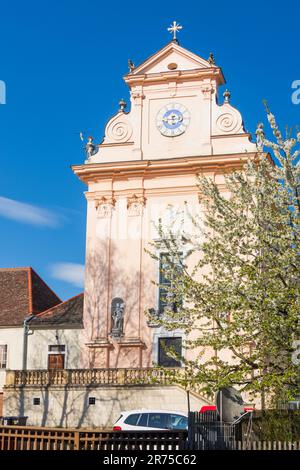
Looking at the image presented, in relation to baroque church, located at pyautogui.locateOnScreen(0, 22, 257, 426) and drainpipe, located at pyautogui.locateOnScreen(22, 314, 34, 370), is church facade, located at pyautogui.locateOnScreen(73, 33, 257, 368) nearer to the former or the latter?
baroque church, located at pyautogui.locateOnScreen(0, 22, 257, 426)

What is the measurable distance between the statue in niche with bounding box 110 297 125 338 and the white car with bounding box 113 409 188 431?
14.7m

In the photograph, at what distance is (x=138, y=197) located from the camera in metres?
38.4

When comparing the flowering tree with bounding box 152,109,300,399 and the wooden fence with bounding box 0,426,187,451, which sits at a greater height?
the flowering tree with bounding box 152,109,300,399

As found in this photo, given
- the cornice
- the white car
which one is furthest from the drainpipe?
the white car

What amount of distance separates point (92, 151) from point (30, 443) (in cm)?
2613

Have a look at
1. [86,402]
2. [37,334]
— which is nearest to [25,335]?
[37,334]

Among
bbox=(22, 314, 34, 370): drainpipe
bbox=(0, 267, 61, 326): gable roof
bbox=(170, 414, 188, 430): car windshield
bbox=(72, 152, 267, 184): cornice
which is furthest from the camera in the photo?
bbox=(0, 267, 61, 326): gable roof

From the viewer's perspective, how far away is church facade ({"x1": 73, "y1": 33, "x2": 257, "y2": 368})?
3662 cm

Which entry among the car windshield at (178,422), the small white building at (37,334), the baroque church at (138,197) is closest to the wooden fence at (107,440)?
the car windshield at (178,422)

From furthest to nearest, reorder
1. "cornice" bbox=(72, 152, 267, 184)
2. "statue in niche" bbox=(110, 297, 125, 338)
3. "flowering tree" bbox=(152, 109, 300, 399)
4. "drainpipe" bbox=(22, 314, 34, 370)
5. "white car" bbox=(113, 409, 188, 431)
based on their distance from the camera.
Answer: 1. "drainpipe" bbox=(22, 314, 34, 370)
2. "cornice" bbox=(72, 152, 267, 184)
3. "statue in niche" bbox=(110, 297, 125, 338)
4. "white car" bbox=(113, 409, 188, 431)
5. "flowering tree" bbox=(152, 109, 300, 399)

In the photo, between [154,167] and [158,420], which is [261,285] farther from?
[154,167]

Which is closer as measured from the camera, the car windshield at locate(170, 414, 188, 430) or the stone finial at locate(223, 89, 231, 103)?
the car windshield at locate(170, 414, 188, 430)

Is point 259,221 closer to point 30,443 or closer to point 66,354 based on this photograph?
point 30,443

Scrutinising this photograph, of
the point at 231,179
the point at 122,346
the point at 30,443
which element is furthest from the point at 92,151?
the point at 30,443
